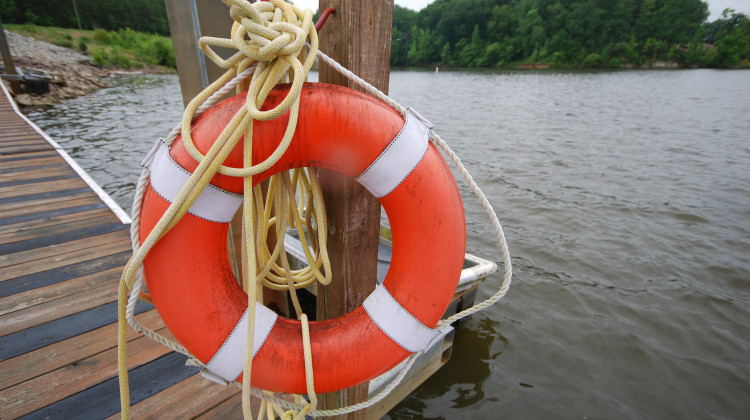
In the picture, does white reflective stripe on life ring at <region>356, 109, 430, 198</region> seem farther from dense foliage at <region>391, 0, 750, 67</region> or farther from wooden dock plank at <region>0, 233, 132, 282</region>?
dense foliage at <region>391, 0, 750, 67</region>

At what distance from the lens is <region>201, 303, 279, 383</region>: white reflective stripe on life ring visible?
83 centimetres

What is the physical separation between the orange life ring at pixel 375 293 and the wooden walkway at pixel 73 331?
71 centimetres

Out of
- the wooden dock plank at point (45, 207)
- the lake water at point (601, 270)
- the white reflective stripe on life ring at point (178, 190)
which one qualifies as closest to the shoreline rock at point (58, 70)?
the lake water at point (601, 270)

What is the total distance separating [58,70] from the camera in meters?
17.1

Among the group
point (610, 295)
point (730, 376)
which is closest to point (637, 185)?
point (610, 295)

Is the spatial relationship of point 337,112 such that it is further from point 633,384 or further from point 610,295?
point 610,295

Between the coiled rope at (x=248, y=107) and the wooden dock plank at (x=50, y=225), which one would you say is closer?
the coiled rope at (x=248, y=107)

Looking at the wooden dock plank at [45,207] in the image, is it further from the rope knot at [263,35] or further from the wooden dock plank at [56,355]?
the rope knot at [263,35]

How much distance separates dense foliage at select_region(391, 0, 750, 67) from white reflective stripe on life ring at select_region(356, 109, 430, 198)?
123 feet

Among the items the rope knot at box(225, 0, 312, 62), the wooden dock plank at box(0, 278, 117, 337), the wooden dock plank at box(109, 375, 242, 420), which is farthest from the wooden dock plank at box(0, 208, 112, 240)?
the rope knot at box(225, 0, 312, 62)

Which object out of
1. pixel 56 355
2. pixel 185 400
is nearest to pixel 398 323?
pixel 185 400

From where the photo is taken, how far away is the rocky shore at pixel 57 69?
10984 mm

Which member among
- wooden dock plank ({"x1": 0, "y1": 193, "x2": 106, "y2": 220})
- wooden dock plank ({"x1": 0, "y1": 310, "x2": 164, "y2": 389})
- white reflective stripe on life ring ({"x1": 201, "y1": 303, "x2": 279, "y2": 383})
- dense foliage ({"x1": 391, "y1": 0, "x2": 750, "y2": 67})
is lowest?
wooden dock plank ({"x1": 0, "y1": 310, "x2": 164, "y2": 389})

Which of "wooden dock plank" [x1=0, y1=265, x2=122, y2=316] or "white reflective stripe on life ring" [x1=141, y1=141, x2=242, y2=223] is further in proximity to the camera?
"wooden dock plank" [x1=0, y1=265, x2=122, y2=316]
